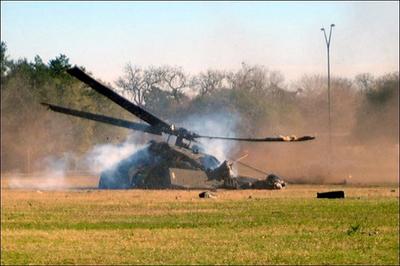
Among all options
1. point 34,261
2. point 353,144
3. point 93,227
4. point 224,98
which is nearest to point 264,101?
point 224,98

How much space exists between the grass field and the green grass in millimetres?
22

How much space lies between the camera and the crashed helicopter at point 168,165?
159 ft

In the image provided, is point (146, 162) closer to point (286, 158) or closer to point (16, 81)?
point (286, 158)

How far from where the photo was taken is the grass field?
829 inches

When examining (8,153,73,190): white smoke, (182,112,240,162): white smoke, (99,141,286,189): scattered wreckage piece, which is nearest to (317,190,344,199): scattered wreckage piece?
(99,141,286,189): scattered wreckage piece

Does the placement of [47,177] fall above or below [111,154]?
below

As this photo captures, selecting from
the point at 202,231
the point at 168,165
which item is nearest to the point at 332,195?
the point at 168,165

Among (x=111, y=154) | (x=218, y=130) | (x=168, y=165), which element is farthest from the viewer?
(x=218, y=130)

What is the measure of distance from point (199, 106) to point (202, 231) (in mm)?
55600

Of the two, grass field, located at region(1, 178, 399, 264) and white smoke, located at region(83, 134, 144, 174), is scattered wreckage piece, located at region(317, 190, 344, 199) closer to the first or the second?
grass field, located at region(1, 178, 399, 264)

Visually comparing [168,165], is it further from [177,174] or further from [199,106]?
[199,106]

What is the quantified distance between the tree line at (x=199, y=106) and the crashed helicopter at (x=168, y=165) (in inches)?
794

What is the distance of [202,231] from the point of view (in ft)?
84.9

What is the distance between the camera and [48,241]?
2411cm
